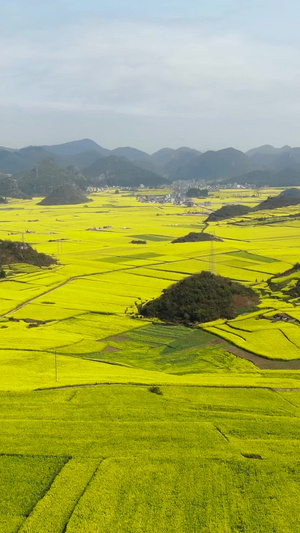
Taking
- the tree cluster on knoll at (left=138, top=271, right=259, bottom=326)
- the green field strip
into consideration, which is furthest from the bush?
the tree cluster on knoll at (left=138, top=271, right=259, bottom=326)

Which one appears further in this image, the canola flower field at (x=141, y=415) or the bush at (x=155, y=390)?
the bush at (x=155, y=390)

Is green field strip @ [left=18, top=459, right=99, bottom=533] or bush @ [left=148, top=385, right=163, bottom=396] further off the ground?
bush @ [left=148, top=385, right=163, bottom=396]

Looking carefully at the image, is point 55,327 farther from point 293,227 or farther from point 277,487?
point 293,227

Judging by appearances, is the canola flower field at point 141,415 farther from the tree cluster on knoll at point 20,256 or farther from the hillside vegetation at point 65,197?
the hillside vegetation at point 65,197

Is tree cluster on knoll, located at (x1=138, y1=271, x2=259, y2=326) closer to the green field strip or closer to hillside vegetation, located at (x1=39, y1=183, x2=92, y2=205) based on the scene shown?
the green field strip

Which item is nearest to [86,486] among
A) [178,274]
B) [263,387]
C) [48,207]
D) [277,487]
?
[277,487]

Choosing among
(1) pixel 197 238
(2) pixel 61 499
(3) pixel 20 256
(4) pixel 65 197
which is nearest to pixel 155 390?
(2) pixel 61 499

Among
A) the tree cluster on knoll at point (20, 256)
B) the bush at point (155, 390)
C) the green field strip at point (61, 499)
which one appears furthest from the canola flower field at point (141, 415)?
the tree cluster on knoll at point (20, 256)
